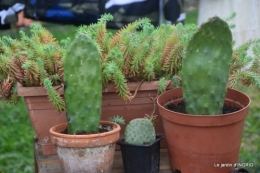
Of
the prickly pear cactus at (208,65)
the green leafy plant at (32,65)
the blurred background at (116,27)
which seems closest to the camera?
the prickly pear cactus at (208,65)

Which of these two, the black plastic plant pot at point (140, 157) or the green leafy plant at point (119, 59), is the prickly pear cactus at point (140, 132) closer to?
the black plastic plant pot at point (140, 157)

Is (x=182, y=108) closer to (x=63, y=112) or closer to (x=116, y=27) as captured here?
(x=63, y=112)

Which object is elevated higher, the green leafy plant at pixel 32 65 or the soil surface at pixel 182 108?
the green leafy plant at pixel 32 65

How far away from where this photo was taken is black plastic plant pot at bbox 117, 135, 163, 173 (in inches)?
60.1

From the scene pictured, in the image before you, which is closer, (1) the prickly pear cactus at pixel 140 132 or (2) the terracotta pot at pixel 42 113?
(1) the prickly pear cactus at pixel 140 132

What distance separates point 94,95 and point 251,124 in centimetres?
274

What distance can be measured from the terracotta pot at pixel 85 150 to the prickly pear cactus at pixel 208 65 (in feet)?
0.92

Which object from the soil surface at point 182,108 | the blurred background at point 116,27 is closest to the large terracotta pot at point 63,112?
the soil surface at point 182,108

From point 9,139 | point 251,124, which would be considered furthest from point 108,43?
point 251,124

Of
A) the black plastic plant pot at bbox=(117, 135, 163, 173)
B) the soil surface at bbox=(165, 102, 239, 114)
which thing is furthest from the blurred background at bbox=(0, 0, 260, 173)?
the black plastic plant pot at bbox=(117, 135, 163, 173)

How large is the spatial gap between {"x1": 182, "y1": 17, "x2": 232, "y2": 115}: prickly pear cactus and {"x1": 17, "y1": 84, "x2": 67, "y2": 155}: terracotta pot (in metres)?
0.48

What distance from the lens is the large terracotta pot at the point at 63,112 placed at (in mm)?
1671

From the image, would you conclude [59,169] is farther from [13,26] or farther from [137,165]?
[13,26]

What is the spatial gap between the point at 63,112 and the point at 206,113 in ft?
1.65
